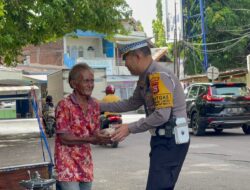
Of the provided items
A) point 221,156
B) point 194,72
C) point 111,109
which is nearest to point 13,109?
point 194,72

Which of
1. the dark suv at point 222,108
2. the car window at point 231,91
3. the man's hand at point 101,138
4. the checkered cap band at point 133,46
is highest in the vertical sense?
the checkered cap band at point 133,46

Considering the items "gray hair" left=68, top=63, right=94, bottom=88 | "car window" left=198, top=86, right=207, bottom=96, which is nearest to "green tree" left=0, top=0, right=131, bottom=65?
"car window" left=198, top=86, right=207, bottom=96

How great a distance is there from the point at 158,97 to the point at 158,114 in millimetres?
131

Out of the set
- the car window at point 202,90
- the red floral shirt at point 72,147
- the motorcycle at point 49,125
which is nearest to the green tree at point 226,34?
the motorcycle at point 49,125

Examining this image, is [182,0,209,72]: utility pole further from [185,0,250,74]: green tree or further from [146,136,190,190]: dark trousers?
[146,136,190,190]: dark trousers

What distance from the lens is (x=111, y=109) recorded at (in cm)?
467

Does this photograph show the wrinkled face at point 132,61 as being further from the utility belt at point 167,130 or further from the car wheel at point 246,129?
the car wheel at point 246,129

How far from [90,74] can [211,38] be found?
42.1 m

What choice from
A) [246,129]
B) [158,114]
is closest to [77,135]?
[158,114]

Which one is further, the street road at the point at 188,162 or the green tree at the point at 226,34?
the green tree at the point at 226,34

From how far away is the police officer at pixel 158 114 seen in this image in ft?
13.4

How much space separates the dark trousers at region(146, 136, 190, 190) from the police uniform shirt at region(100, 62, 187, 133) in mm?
182

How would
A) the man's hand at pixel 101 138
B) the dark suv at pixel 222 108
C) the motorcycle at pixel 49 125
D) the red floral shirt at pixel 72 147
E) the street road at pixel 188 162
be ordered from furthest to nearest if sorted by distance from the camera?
the motorcycle at pixel 49 125, the dark suv at pixel 222 108, the street road at pixel 188 162, the red floral shirt at pixel 72 147, the man's hand at pixel 101 138

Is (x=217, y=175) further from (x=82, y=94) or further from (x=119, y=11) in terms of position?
(x=119, y=11)
